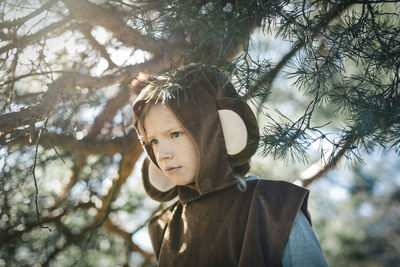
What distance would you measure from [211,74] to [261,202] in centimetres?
47

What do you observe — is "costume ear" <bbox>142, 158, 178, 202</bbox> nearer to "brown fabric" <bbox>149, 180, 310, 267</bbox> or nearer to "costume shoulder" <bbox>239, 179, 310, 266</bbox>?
"brown fabric" <bbox>149, 180, 310, 267</bbox>

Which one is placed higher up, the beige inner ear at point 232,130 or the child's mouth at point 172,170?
the beige inner ear at point 232,130

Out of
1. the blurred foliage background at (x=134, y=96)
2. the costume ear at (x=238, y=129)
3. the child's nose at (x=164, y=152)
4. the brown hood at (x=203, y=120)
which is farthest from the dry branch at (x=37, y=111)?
the costume ear at (x=238, y=129)

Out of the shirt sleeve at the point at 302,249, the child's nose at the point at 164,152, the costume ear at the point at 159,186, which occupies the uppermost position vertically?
the child's nose at the point at 164,152

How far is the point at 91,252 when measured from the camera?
2.03 m

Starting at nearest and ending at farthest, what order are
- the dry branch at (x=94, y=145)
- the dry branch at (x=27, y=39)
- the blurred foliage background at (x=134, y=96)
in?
the blurred foliage background at (x=134, y=96), the dry branch at (x=27, y=39), the dry branch at (x=94, y=145)

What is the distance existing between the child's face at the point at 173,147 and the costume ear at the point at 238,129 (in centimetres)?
13

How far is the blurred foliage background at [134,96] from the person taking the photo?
0.96m

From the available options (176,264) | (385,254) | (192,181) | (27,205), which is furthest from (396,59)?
(385,254)

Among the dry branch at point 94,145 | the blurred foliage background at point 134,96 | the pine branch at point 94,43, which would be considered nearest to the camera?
the blurred foliage background at point 134,96

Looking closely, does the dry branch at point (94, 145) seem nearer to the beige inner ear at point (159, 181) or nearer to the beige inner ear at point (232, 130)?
the beige inner ear at point (159, 181)

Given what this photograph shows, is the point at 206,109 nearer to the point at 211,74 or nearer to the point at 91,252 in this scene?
the point at 211,74

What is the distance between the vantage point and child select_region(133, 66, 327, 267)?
3.39 ft

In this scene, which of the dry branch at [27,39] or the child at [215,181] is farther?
the dry branch at [27,39]
